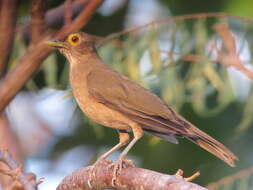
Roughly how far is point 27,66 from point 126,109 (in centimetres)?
126

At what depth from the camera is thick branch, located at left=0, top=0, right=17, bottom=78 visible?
6.43m

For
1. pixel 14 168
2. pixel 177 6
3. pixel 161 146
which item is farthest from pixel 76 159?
pixel 14 168

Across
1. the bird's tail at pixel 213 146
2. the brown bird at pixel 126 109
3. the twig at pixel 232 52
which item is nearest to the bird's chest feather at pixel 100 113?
the brown bird at pixel 126 109

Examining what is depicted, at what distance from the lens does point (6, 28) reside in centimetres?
653

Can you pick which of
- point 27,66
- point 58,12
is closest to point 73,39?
point 27,66

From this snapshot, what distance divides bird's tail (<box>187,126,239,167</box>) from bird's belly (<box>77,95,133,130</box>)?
590mm

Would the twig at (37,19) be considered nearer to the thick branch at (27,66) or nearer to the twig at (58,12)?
the thick branch at (27,66)

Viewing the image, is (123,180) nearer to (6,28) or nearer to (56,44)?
(56,44)

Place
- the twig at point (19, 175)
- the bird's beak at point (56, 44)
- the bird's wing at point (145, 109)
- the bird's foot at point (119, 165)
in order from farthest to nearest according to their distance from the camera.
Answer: the bird's beak at point (56, 44)
the bird's wing at point (145, 109)
the bird's foot at point (119, 165)
the twig at point (19, 175)

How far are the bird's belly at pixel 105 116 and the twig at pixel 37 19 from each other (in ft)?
3.91

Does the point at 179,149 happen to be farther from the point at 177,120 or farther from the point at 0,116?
the point at 177,120

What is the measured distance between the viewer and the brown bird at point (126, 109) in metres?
5.25

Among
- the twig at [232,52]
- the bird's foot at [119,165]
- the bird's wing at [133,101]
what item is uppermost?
the twig at [232,52]

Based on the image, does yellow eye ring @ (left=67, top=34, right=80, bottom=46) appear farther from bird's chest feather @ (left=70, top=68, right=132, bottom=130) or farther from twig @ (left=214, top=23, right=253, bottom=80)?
twig @ (left=214, top=23, right=253, bottom=80)
